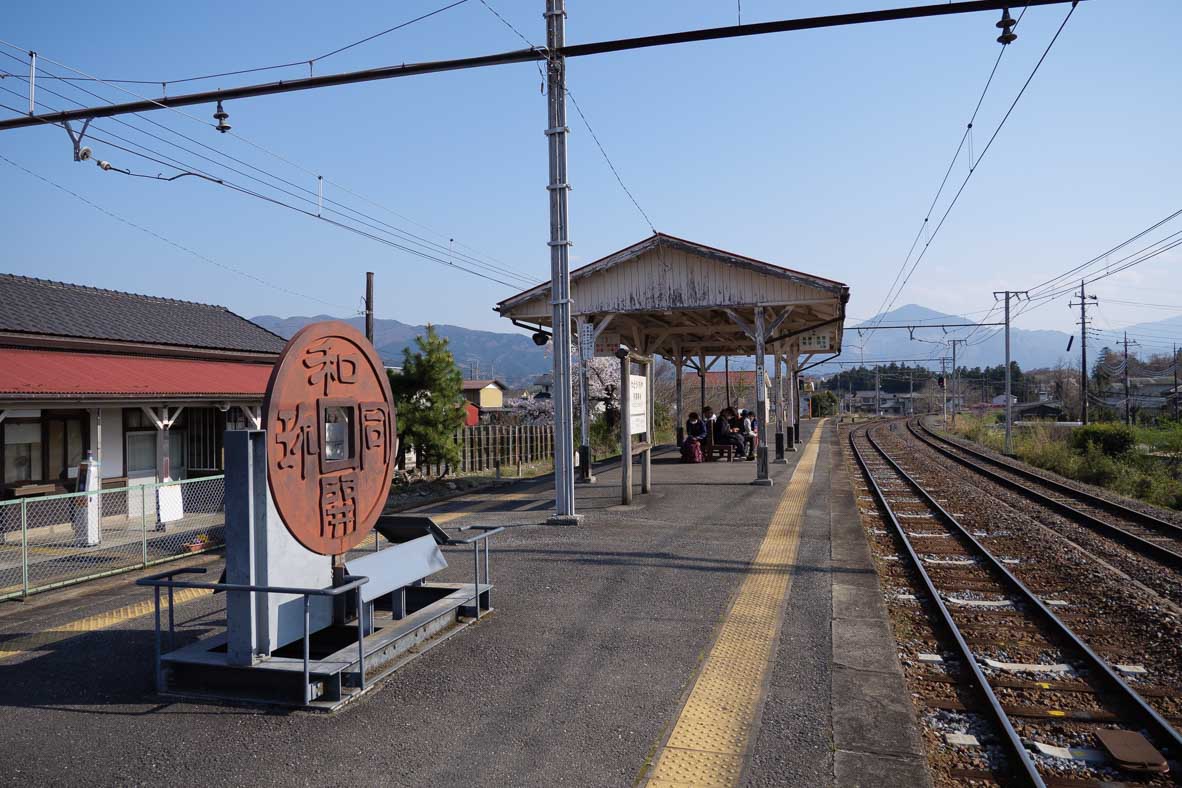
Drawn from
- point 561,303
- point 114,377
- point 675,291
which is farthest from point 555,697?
point 675,291

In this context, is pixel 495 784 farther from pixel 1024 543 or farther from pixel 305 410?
pixel 1024 543

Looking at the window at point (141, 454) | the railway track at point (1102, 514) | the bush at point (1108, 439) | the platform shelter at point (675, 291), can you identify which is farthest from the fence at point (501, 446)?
the bush at point (1108, 439)

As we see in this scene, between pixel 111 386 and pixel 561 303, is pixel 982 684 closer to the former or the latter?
pixel 561 303

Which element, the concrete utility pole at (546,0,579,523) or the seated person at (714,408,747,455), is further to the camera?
the seated person at (714,408,747,455)

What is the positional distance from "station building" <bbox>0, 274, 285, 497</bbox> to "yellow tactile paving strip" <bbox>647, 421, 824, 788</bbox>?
9628 millimetres

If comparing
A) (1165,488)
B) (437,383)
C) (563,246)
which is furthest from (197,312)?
(1165,488)

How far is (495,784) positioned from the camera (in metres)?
3.74

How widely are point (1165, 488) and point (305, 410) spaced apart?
20.5 m

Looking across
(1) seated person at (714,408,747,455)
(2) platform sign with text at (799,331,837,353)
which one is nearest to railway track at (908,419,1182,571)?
(2) platform sign with text at (799,331,837,353)

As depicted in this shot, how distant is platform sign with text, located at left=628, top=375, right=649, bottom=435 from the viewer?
13.1m

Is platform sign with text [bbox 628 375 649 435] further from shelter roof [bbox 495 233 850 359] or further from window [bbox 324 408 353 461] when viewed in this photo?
window [bbox 324 408 353 461]

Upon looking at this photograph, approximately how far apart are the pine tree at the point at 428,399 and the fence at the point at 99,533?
5255mm

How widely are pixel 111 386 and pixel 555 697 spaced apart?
10390 mm

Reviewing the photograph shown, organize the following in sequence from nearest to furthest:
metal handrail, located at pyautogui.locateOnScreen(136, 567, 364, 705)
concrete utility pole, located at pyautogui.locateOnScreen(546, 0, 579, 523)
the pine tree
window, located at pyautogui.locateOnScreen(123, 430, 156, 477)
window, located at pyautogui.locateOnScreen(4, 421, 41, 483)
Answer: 1. metal handrail, located at pyautogui.locateOnScreen(136, 567, 364, 705)
2. concrete utility pole, located at pyautogui.locateOnScreen(546, 0, 579, 523)
3. window, located at pyautogui.locateOnScreen(4, 421, 41, 483)
4. window, located at pyautogui.locateOnScreen(123, 430, 156, 477)
5. the pine tree
